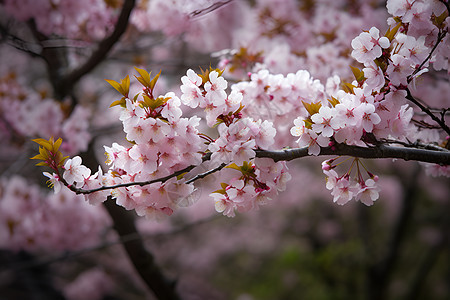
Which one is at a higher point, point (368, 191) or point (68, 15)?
point (68, 15)

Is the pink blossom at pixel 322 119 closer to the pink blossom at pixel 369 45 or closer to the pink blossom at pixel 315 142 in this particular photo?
the pink blossom at pixel 315 142

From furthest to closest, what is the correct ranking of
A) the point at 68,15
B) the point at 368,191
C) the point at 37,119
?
the point at 68,15
the point at 37,119
the point at 368,191

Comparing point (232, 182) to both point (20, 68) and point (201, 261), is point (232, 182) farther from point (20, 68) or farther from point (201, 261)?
point (201, 261)

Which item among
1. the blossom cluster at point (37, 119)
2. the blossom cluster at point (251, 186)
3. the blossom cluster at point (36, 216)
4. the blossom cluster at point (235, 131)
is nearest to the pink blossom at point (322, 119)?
the blossom cluster at point (235, 131)

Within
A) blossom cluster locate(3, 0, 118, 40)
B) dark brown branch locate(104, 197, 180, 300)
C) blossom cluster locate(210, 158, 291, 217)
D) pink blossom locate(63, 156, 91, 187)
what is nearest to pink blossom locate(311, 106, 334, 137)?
blossom cluster locate(210, 158, 291, 217)

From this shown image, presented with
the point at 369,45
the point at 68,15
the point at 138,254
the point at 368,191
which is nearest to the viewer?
the point at 369,45

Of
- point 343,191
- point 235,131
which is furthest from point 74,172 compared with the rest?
point 343,191

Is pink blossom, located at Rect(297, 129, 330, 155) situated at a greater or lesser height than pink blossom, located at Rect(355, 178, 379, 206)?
greater

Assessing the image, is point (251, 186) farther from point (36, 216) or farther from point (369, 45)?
point (36, 216)

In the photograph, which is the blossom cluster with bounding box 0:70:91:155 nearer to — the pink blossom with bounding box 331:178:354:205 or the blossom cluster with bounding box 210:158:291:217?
the blossom cluster with bounding box 210:158:291:217

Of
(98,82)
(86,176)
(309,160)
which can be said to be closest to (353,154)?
(86,176)

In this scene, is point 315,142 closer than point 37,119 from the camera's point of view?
Yes

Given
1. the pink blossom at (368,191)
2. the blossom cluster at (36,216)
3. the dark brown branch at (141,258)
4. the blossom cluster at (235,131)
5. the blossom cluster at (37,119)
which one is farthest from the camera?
the blossom cluster at (36,216)

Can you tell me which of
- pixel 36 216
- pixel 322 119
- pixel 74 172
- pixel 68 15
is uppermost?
pixel 68 15
